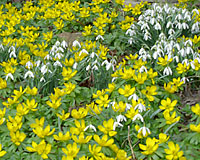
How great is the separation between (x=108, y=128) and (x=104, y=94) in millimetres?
584

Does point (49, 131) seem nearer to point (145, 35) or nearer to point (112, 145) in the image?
point (112, 145)

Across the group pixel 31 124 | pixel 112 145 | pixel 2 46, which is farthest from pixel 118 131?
Result: pixel 2 46

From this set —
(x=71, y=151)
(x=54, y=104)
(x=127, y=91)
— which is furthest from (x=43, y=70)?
(x=71, y=151)

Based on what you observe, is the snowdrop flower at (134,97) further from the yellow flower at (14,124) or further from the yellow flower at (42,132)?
the yellow flower at (14,124)

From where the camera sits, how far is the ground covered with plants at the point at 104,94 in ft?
5.99

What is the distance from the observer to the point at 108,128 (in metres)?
1.91

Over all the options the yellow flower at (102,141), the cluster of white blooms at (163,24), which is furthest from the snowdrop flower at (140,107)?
the cluster of white blooms at (163,24)

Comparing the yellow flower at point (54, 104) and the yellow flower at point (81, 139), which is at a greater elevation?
the yellow flower at point (54, 104)

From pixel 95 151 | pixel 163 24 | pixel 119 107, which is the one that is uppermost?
pixel 163 24

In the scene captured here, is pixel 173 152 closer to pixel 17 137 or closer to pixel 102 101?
pixel 102 101

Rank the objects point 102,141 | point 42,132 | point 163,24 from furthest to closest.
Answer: point 163,24
point 42,132
point 102,141

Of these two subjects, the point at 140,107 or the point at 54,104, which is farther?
the point at 54,104

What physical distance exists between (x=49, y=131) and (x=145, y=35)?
1.94 m

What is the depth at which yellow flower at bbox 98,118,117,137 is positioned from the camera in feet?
6.12
